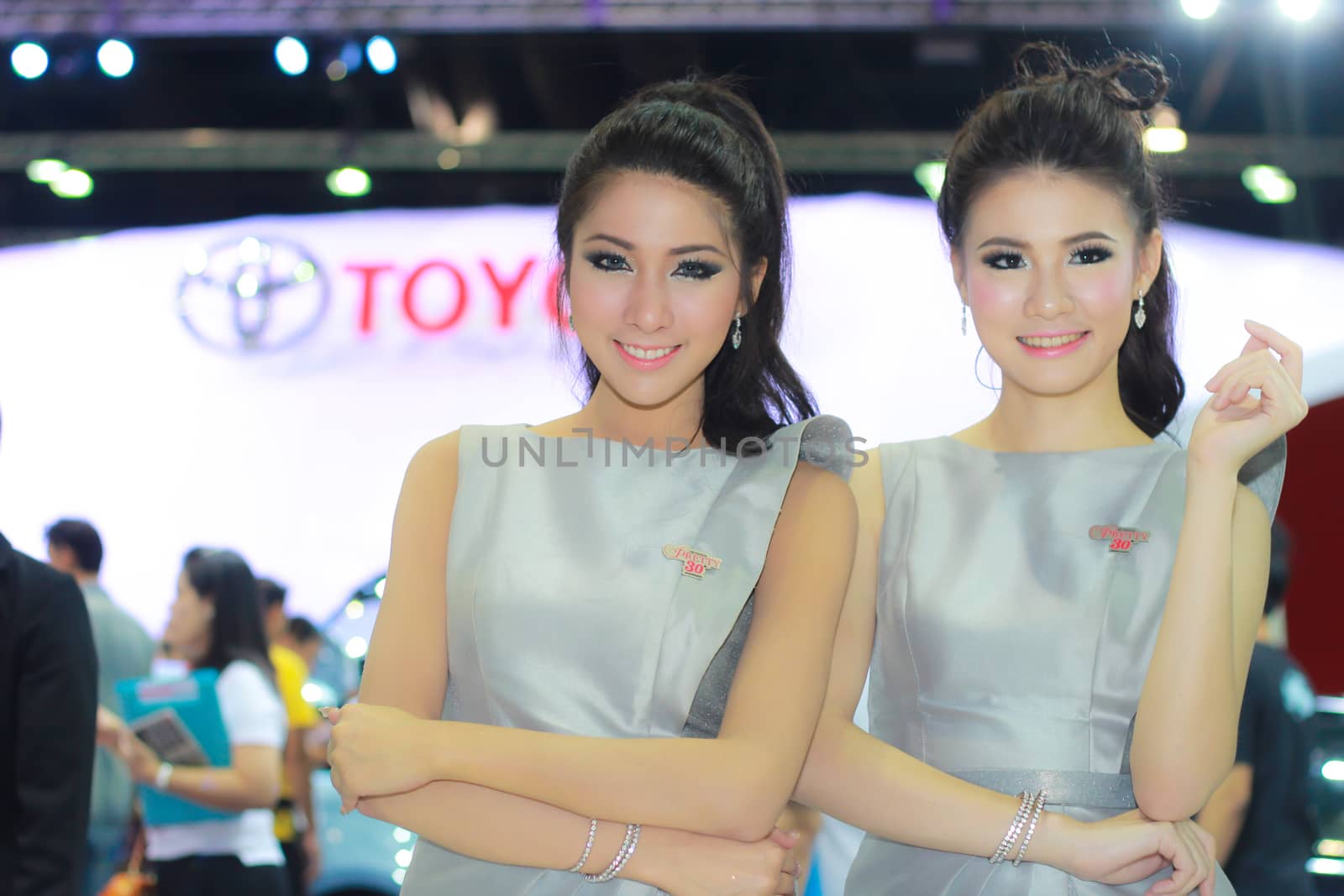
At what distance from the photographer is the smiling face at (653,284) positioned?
1.80 metres

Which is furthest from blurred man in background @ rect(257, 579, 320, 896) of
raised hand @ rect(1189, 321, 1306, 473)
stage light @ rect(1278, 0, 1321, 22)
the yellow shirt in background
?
stage light @ rect(1278, 0, 1321, 22)

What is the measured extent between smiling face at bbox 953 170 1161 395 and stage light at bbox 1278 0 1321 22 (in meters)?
3.77

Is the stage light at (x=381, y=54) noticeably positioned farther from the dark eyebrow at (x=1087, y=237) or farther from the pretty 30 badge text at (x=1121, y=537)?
the pretty 30 badge text at (x=1121, y=537)

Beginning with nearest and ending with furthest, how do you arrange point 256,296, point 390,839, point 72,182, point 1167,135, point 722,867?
1. point 722,867
2. point 390,839
3. point 1167,135
4. point 256,296
5. point 72,182

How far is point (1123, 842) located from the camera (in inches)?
65.0

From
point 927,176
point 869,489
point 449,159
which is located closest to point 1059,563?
point 869,489

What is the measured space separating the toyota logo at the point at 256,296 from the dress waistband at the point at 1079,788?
17.6 ft

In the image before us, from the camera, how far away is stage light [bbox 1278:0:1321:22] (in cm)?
508

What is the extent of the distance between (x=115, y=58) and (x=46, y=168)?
1.01 metres

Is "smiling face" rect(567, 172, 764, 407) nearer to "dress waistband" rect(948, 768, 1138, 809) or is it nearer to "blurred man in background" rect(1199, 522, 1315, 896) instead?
"dress waistband" rect(948, 768, 1138, 809)

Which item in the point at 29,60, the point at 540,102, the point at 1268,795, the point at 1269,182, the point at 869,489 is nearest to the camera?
the point at 869,489

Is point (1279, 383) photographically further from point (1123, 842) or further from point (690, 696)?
point (690, 696)

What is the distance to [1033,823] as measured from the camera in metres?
1.71

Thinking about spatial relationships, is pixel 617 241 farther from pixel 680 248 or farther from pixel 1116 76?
pixel 1116 76
